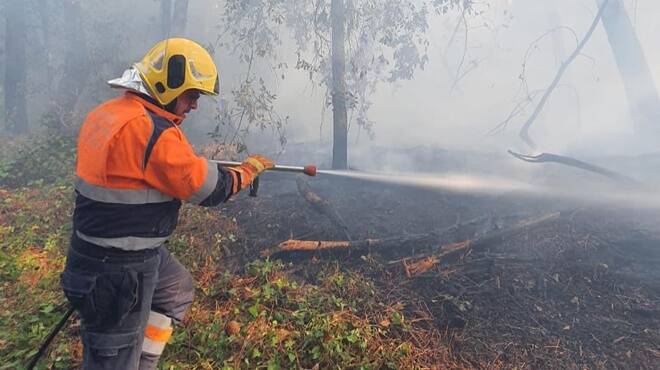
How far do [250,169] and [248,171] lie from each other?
0.04 metres

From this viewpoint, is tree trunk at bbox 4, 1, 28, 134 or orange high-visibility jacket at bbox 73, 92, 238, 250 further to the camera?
tree trunk at bbox 4, 1, 28, 134

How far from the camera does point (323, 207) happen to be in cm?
652

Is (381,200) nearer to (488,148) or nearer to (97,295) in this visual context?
(97,295)

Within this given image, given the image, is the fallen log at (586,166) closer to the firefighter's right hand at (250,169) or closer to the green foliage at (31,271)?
the firefighter's right hand at (250,169)

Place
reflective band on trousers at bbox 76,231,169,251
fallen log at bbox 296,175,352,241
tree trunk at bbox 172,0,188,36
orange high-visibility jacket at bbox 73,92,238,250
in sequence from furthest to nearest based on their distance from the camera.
→ tree trunk at bbox 172,0,188,36 < fallen log at bbox 296,175,352,241 < reflective band on trousers at bbox 76,231,169,251 < orange high-visibility jacket at bbox 73,92,238,250

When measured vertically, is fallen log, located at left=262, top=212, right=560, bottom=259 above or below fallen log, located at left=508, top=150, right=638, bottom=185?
below

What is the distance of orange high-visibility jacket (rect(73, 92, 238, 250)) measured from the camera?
2291 millimetres

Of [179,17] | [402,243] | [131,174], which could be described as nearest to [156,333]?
[131,174]

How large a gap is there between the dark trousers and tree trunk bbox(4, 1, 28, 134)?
538 inches

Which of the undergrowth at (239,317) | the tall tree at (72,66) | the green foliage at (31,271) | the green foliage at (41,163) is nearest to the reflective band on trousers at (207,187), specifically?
the undergrowth at (239,317)

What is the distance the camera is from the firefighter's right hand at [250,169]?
2967mm

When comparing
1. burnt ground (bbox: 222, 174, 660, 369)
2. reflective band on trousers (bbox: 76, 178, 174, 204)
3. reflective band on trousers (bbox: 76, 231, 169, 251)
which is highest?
reflective band on trousers (bbox: 76, 178, 174, 204)

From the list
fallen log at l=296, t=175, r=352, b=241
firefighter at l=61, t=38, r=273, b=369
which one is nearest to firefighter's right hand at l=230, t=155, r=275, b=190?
firefighter at l=61, t=38, r=273, b=369

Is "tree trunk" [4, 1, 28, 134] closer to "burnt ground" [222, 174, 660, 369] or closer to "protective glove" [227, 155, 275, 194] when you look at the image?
"burnt ground" [222, 174, 660, 369]
